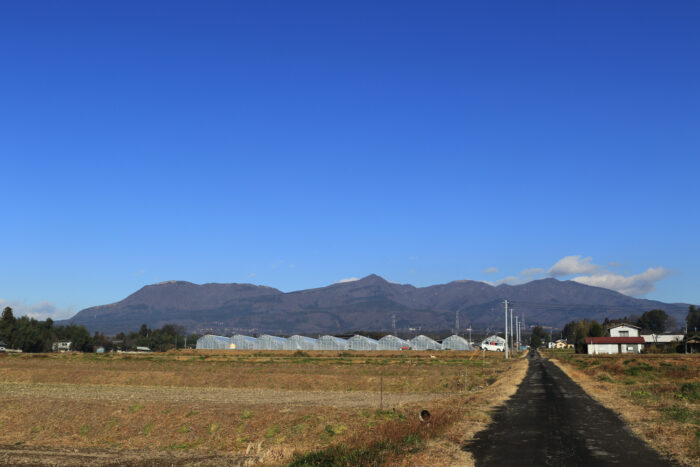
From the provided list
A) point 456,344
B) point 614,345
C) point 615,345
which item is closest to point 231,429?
point 614,345

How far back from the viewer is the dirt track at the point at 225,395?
142ft

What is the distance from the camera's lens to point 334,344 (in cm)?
18800

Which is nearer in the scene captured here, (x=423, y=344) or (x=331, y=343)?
(x=423, y=344)

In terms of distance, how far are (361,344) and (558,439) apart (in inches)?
6419

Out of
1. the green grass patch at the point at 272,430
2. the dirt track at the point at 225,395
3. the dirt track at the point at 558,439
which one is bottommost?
the dirt track at the point at 225,395

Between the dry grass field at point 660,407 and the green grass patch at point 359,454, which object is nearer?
the green grass patch at point 359,454

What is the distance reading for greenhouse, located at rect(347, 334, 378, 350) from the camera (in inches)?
7170

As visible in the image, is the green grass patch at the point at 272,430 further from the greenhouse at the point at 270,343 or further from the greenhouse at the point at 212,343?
the greenhouse at the point at 212,343

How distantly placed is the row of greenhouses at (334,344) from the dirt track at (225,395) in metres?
127

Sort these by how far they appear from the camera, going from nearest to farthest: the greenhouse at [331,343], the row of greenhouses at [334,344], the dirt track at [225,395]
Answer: the dirt track at [225,395]
the row of greenhouses at [334,344]
the greenhouse at [331,343]

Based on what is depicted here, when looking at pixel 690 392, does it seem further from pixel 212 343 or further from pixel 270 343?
pixel 212 343

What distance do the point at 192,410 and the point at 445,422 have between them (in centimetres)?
1580

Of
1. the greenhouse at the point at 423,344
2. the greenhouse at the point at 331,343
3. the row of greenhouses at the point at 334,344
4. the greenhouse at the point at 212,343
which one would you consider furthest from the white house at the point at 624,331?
the greenhouse at the point at 212,343

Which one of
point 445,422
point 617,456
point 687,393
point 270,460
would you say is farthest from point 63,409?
point 687,393
